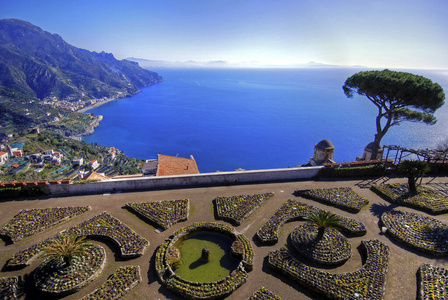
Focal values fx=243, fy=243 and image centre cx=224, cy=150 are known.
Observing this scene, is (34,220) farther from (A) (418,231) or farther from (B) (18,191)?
(A) (418,231)

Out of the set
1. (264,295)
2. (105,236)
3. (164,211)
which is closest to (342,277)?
(264,295)

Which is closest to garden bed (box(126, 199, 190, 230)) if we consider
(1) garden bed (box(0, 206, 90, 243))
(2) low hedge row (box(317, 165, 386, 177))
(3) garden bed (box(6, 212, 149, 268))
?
(3) garden bed (box(6, 212, 149, 268))

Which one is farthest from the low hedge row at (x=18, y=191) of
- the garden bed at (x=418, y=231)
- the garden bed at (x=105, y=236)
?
the garden bed at (x=418, y=231)

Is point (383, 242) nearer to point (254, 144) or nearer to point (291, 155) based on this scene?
point (291, 155)

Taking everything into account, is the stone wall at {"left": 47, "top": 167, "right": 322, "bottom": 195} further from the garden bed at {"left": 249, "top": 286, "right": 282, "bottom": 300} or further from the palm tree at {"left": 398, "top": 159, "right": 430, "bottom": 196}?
the garden bed at {"left": 249, "top": 286, "right": 282, "bottom": 300}

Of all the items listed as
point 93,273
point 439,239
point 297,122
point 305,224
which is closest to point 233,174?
point 305,224

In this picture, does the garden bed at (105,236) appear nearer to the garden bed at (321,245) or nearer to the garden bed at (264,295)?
the garden bed at (264,295)
